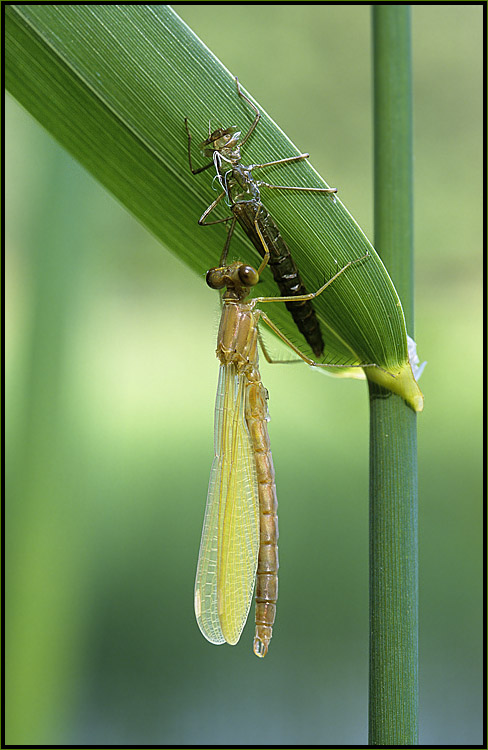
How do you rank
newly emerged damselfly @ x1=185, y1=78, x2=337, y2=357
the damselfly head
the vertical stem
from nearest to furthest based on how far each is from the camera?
the vertical stem, newly emerged damselfly @ x1=185, y1=78, x2=337, y2=357, the damselfly head

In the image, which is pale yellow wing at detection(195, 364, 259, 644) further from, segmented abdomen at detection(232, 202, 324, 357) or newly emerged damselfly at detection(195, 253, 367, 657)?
segmented abdomen at detection(232, 202, 324, 357)

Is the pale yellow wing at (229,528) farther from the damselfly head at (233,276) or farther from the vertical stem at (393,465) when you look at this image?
the vertical stem at (393,465)

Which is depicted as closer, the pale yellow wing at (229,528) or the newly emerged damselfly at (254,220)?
the newly emerged damselfly at (254,220)

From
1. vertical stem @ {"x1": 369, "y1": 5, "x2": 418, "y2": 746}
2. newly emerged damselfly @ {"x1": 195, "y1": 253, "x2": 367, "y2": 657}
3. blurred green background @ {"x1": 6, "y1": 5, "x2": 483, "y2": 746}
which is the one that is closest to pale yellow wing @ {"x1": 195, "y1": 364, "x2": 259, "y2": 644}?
newly emerged damselfly @ {"x1": 195, "y1": 253, "x2": 367, "y2": 657}

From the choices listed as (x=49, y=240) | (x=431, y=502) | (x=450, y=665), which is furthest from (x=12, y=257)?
(x=450, y=665)

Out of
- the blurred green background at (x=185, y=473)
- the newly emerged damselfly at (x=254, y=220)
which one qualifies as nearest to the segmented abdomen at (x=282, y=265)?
the newly emerged damselfly at (x=254, y=220)


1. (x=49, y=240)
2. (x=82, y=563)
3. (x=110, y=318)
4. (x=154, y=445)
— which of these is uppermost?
(x=49, y=240)

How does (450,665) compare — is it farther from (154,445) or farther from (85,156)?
(85,156)
